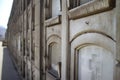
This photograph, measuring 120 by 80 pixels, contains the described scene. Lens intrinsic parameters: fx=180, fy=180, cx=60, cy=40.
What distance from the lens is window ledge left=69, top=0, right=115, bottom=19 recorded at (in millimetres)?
2270

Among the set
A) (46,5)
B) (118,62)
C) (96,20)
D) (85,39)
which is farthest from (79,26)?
(46,5)

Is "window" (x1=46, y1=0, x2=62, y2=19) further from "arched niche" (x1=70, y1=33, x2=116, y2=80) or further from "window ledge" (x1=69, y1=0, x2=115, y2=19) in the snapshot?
"arched niche" (x1=70, y1=33, x2=116, y2=80)

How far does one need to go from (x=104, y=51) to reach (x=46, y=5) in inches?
134

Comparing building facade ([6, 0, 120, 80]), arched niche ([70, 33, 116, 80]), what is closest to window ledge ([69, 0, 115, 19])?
building facade ([6, 0, 120, 80])

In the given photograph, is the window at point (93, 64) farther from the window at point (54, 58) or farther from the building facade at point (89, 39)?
the window at point (54, 58)

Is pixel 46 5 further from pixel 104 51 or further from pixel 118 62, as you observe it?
pixel 118 62

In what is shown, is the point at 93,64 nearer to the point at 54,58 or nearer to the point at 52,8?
the point at 54,58

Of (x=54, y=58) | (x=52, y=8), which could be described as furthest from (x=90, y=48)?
(x=52, y=8)

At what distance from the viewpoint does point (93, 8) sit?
2633 millimetres

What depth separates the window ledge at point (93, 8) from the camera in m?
2.27

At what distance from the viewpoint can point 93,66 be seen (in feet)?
9.61

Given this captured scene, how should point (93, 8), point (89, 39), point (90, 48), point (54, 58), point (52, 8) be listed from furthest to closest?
point (52, 8), point (54, 58), point (90, 48), point (89, 39), point (93, 8)

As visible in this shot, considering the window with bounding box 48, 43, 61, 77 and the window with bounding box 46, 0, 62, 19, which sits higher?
the window with bounding box 46, 0, 62, 19

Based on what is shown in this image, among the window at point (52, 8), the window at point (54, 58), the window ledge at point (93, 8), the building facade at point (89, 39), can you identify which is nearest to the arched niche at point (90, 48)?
the building facade at point (89, 39)
